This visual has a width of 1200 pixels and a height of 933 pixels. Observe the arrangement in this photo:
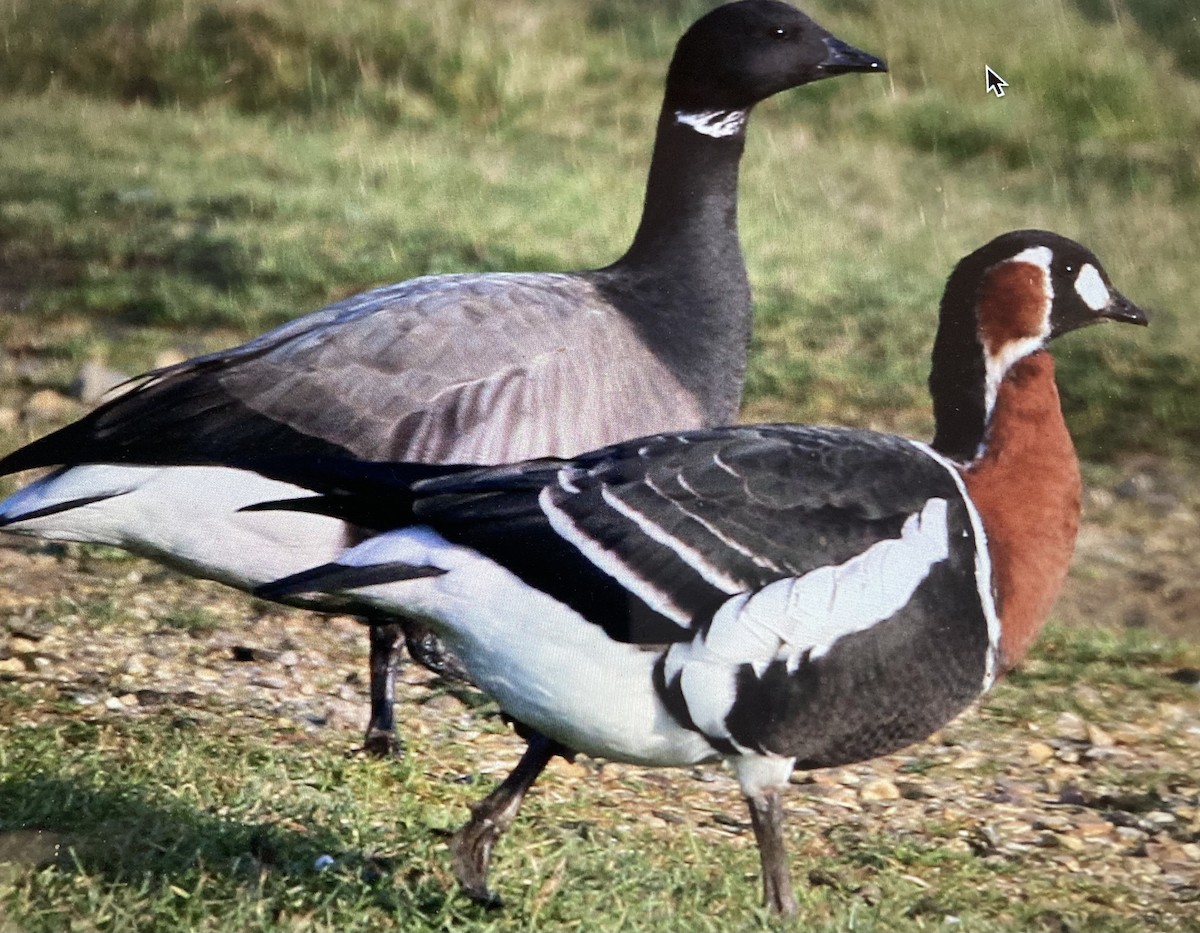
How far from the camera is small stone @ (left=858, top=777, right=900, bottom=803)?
508 centimetres

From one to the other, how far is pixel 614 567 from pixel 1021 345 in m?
1.20

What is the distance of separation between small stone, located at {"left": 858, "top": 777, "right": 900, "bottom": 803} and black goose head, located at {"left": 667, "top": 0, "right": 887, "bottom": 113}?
85.4 inches

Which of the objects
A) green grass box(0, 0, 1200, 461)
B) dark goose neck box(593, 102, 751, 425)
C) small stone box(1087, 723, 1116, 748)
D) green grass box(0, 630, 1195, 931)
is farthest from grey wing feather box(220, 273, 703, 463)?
green grass box(0, 0, 1200, 461)

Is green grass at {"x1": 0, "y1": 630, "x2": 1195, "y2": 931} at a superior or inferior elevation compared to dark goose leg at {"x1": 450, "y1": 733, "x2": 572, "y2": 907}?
inferior

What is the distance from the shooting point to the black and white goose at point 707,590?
354 cm

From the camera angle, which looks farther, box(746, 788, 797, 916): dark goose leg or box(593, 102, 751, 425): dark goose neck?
box(593, 102, 751, 425): dark goose neck

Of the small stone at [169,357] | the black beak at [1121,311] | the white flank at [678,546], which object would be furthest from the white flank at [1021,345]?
the small stone at [169,357]

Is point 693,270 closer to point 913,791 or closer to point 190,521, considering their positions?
point 913,791

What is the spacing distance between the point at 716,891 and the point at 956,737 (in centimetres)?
181

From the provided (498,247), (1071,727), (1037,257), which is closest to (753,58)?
(1037,257)

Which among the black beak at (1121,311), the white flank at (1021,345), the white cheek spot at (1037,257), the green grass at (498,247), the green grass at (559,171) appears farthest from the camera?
the green grass at (559,171)

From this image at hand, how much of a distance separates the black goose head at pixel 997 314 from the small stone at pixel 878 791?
4.11 feet

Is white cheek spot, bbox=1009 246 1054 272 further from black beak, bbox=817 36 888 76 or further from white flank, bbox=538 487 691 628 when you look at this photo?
black beak, bbox=817 36 888 76

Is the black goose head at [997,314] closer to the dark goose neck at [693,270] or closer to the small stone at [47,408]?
the dark goose neck at [693,270]
